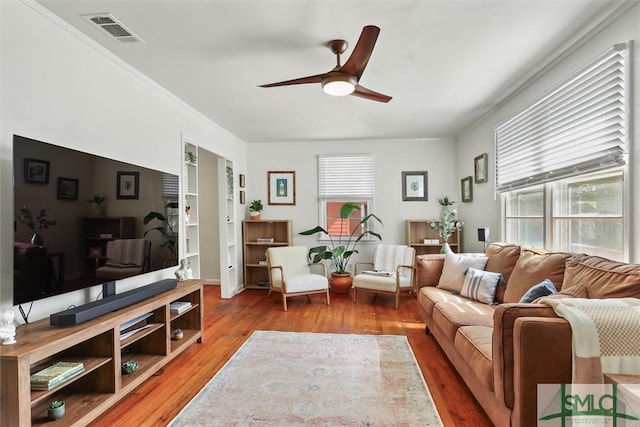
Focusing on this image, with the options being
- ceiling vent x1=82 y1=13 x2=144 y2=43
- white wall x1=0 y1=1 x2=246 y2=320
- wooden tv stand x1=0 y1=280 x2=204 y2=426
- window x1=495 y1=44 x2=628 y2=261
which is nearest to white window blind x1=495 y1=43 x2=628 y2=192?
window x1=495 y1=44 x2=628 y2=261

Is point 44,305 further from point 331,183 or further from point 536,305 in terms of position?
point 331,183

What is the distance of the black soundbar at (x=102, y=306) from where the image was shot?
1.76 m

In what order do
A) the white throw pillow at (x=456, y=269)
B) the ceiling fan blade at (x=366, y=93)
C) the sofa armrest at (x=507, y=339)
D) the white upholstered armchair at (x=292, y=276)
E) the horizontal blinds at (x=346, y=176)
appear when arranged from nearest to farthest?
the sofa armrest at (x=507, y=339)
the ceiling fan blade at (x=366, y=93)
the white throw pillow at (x=456, y=269)
the white upholstered armchair at (x=292, y=276)
the horizontal blinds at (x=346, y=176)

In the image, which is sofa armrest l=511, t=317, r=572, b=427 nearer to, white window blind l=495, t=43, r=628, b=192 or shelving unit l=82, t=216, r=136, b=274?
white window blind l=495, t=43, r=628, b=192

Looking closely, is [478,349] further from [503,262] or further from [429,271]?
[429,271]

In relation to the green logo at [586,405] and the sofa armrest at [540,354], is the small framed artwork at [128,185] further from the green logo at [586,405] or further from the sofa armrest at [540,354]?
the green logo at [586,405]

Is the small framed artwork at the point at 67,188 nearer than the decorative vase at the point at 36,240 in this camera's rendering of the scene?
No

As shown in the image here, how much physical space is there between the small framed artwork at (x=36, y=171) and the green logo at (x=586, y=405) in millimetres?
2678

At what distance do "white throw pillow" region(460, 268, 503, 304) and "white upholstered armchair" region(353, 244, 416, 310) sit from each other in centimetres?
128

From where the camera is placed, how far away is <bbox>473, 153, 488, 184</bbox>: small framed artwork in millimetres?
4148

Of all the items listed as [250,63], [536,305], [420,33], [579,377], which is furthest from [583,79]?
[250,63]

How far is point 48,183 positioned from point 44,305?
757 mm

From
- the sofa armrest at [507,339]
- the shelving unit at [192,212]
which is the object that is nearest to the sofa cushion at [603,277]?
the sofa armrest at [507,339]

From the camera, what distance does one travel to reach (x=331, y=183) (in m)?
5.57
